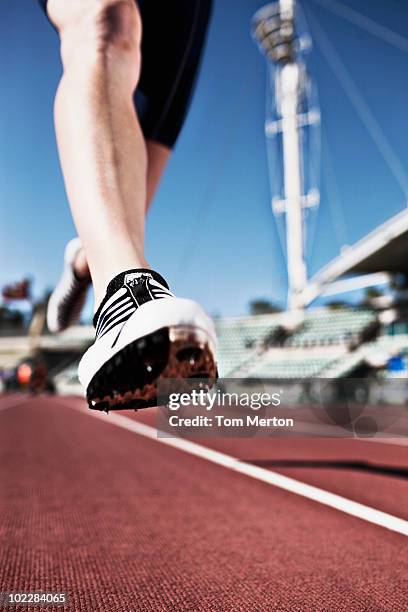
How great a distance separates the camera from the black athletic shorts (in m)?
1.30

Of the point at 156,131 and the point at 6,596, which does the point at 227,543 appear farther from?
the point at 156,131

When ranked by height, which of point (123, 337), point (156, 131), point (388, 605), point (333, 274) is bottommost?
point (388, 605)

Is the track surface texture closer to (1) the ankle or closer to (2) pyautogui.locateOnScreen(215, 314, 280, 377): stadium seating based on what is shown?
(1) the ankle

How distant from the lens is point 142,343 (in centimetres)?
83

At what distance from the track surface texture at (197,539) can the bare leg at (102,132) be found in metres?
0.75

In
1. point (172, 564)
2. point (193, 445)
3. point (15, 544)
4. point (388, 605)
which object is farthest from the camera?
point (193, 445)

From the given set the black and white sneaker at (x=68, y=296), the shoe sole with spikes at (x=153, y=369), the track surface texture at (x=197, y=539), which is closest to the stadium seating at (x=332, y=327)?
the track surface texture at (x=197, y=539)

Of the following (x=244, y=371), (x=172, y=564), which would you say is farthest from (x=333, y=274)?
(x=172, y=564)

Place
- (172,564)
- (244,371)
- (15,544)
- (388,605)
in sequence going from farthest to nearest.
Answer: (244,371)
(15,544)
(172,564)
(388,605)

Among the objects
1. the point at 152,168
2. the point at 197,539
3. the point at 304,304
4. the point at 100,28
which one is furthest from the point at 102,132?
the point at 304,304

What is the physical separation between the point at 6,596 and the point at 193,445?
148 inches

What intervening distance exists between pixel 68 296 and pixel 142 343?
92cm

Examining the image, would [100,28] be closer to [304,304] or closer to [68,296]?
[68,296]

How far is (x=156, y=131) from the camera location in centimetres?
→ 146
